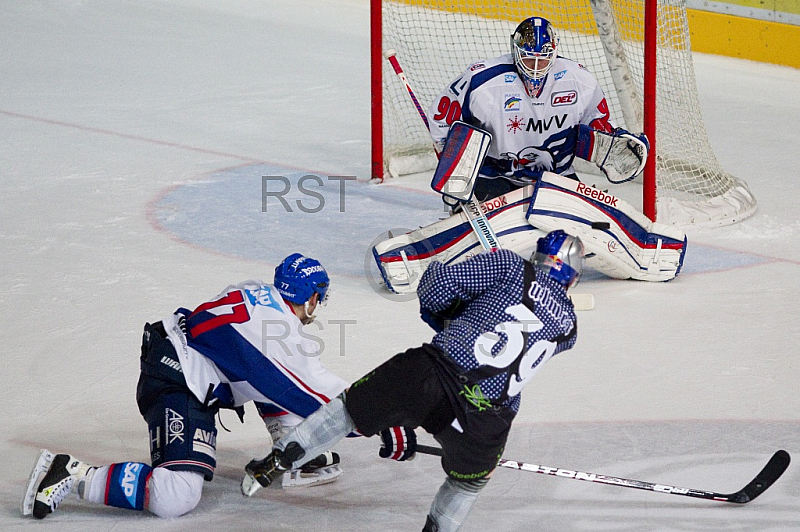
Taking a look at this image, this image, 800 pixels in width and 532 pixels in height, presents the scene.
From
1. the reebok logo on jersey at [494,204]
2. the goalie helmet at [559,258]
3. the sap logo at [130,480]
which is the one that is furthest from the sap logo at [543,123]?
the sap logo at [130,480]

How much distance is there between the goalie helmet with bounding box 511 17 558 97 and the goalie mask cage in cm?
81

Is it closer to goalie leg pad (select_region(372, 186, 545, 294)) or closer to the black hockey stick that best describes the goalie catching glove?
goalie leg pad (select_region(372, 186, 545, 294))

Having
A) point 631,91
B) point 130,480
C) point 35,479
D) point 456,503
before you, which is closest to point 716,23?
point 631,91

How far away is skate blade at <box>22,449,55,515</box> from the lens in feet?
9.32

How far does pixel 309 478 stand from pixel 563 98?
220 centimetres

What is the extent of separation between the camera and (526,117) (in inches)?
183

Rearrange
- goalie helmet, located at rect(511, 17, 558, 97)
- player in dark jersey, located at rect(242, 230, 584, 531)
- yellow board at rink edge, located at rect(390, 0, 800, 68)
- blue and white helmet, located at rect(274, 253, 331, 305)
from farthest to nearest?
yellow board at rink edge, located at rect(390, 0, 800, 68) < goalie helmet, located at rect(511, 17, 558, 97) < blue and white helmet, located at rect(274, 253, 331, 305) < player in dark jersey, located at rect(242, 230, 584, 531)

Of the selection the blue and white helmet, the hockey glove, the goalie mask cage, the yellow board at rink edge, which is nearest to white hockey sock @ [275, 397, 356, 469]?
the hockey glove

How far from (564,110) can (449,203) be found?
1.99 feet

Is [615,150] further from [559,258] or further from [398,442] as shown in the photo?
[398,442]

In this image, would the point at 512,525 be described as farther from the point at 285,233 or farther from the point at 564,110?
the point at 285,233

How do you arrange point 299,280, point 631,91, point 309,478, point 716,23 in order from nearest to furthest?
point 299,280 → point 309,478 → point 631,91 → point 716,23

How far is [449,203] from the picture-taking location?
4629 mm

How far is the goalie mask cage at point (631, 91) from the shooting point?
546 centimetres
